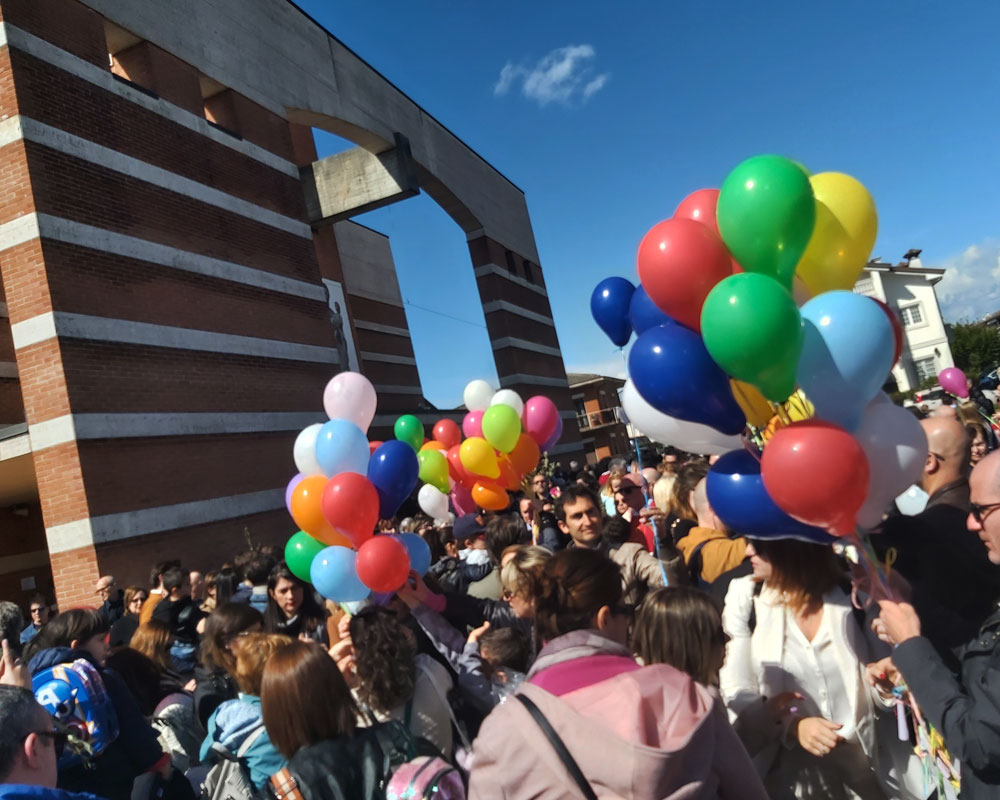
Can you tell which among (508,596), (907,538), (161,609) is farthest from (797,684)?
(161,609)

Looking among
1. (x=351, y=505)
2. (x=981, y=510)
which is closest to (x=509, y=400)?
(x=351, y=505)

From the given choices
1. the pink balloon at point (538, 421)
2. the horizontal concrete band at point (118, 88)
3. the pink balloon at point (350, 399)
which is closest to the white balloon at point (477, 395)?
the pink balloon at point (538, 421)

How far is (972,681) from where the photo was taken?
73.3 inches

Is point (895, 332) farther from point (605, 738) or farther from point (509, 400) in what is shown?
point (509, 400)

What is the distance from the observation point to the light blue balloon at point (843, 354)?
2275mm

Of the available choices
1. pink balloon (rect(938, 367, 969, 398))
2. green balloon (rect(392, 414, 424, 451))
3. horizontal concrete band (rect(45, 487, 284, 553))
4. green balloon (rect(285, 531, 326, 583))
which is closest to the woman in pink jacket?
green balloon (rect(285, 531, 326, 583))

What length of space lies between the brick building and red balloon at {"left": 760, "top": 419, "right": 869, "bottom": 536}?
8493 mm

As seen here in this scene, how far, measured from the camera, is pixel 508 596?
3.51 m

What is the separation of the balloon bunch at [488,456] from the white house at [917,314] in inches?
1633

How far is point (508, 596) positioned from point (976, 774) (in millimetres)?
2032

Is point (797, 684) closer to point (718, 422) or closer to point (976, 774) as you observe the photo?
point (976, 774)

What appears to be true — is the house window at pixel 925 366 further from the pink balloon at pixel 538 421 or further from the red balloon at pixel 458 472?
the red balloon at pixel 458 472

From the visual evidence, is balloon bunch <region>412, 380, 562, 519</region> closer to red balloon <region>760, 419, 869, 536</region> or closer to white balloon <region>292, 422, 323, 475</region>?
white balloon <region>292, 422, 323, 475</region>

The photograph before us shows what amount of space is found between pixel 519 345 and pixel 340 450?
1757 cm
